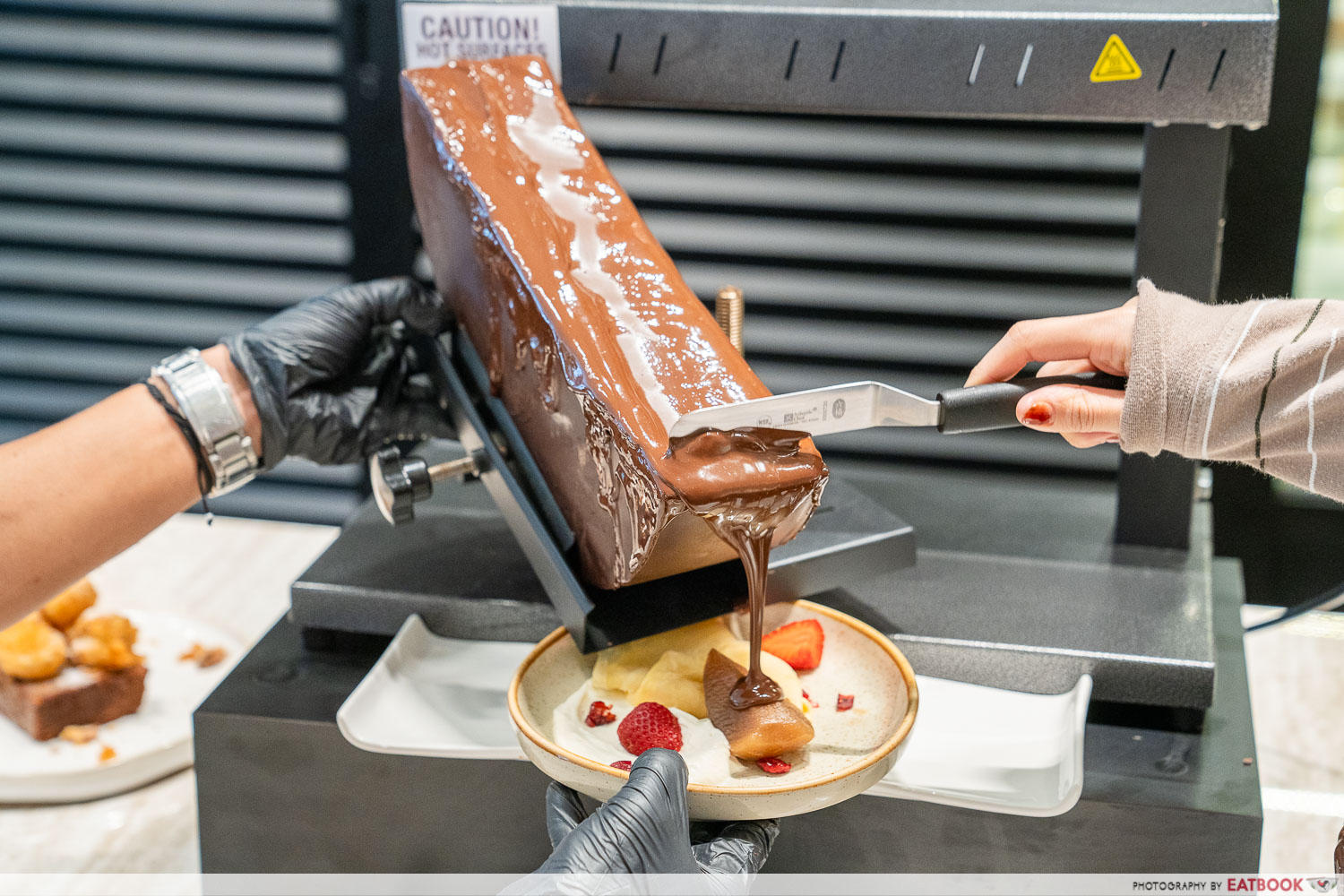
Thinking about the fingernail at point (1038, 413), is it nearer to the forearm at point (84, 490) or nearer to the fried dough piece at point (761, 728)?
the fried dough piece at point (761, 728)

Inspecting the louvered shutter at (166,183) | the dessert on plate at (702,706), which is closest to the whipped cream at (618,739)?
the dessert on plate at (702,706)

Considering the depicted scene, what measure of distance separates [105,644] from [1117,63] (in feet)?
4.97

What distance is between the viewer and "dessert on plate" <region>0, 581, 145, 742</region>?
1508 millimetres

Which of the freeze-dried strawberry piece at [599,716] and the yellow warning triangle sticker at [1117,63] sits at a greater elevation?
the yellow warning triangle sticker at [1117,63]

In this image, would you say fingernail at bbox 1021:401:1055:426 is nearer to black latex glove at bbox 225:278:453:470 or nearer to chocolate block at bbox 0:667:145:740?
black latex glove at bbox 225:278:453:470

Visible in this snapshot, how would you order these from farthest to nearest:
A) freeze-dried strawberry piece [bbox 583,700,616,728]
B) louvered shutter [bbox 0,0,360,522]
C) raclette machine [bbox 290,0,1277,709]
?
1. louvered shutter [bbox 0,0,360,522]
2. raclette machine [bbox 290,0,1277,709]
3. freeze-dried strawberry piece [bbox 583,700,616,728]

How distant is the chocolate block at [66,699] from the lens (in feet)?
4.92

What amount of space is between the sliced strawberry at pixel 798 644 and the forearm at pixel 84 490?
2.71 feet

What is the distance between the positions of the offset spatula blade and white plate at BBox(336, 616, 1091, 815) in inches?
15.8

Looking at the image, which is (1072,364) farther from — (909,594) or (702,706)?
(702,706)

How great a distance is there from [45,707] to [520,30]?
1111 mm

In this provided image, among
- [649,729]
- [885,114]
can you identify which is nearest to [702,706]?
[649,729]

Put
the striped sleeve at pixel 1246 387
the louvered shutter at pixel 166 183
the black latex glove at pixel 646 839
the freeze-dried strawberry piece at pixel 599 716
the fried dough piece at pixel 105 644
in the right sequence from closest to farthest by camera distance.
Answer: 1. the black latex glove at pixel 646 839
2. the striped sleeve at pixel 1246 387
3. the freeze-dried strawberry piece at pixel 599 716
4. the fried dough piece at pixel 105 644
5. the louvered shutter at pixel 166 183

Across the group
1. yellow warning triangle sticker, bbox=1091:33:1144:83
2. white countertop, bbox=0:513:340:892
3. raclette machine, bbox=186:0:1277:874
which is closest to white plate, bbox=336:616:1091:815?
raclette machine, bbox=186:0:1277:874
